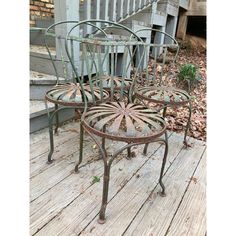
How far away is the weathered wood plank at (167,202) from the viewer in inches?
50.7

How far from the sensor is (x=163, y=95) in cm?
183

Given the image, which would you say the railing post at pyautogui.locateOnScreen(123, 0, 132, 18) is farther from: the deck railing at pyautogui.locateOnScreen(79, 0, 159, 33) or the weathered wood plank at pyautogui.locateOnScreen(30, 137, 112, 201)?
the weathered wood plank at pyautogui.locateOnScreen(30, 137, 112, 201)

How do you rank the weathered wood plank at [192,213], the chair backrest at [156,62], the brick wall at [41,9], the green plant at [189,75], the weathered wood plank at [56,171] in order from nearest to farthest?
the weathered wood plank at [192,213]
the weathered wood plank at [56,171]
the chair backrest at [156,62]
the green plant at [189,75]
the brick wall at [41,9]

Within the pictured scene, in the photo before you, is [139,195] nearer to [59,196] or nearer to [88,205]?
[88,205]

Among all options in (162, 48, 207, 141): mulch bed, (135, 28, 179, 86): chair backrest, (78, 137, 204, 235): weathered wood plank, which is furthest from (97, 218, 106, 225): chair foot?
(162, 48, 207, 141): mulch bed

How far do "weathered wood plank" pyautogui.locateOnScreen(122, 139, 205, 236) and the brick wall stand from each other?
9.96 feet

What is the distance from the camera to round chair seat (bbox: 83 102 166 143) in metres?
1.19

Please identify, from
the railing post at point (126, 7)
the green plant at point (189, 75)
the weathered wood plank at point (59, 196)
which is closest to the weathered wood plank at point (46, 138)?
the weathered wood plank at point (59, 196)

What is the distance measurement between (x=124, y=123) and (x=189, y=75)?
2.37m

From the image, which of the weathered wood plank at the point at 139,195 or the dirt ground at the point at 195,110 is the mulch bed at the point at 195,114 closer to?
the dirt ground at the point at 195,110

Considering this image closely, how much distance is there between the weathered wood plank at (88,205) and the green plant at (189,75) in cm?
190

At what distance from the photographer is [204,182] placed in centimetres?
170

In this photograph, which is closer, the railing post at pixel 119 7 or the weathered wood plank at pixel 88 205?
the weathered wood plank at pixel 88 205
